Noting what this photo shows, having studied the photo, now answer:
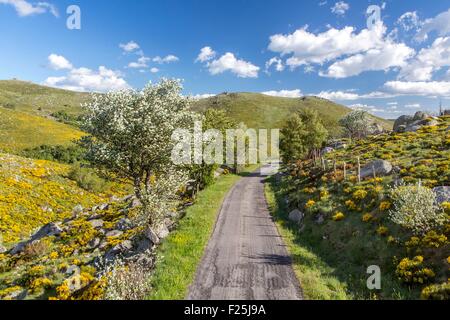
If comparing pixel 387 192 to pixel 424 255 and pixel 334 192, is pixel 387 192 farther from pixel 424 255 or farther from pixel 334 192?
pixel 424 255

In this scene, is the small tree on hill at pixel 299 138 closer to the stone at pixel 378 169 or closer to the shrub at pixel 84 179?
the stone at pixel 378 169


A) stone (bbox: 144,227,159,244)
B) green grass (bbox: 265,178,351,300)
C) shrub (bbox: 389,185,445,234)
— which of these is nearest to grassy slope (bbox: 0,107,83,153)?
stone (bbox: 144,227,159,244)

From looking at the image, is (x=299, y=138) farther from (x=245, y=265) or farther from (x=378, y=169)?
(x=245, y=265)

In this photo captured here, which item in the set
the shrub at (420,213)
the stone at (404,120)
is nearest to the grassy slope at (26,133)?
the shrub at (420,213)

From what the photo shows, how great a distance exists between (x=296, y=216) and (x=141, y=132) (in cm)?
1735

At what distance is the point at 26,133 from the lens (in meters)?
75.6

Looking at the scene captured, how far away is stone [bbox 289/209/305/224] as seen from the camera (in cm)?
2861

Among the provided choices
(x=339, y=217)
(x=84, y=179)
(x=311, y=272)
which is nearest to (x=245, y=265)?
(x=311, y=272)

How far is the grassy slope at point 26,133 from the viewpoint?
69.4 m

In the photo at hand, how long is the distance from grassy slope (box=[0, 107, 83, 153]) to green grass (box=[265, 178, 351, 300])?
6417cm

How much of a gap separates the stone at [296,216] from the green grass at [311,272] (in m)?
1.22
